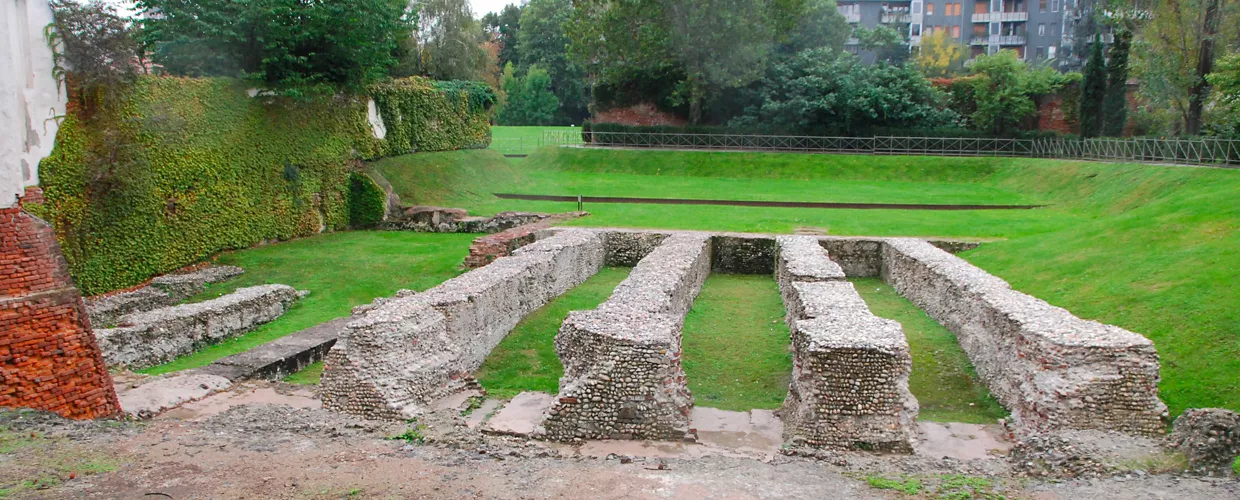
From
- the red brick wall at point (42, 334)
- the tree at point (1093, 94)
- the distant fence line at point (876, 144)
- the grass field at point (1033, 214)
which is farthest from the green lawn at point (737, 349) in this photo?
the tree at point (1093, 94)

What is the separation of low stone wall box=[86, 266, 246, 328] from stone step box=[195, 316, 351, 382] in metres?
3.53

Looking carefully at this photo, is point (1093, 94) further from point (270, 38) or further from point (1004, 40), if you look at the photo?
point (1004, 40)

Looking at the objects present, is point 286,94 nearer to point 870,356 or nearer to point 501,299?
point 501,299

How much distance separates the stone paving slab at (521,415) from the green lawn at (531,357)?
49cm

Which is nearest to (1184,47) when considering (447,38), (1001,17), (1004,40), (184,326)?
(447,38)

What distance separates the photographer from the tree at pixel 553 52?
69.3m

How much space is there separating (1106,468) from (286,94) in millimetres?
21009

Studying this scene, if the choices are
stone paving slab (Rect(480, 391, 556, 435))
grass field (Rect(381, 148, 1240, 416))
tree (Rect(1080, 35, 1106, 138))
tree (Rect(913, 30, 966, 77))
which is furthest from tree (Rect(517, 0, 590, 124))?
stone paving slab (Rect(480, 391, 556, 435))

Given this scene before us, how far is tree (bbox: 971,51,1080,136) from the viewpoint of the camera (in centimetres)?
4450

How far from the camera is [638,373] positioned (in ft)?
30.8

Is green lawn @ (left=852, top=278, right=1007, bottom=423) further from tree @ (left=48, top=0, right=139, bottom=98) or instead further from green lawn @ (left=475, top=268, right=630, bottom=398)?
tree @ (left=48, top=0, right=139, bottom=98)

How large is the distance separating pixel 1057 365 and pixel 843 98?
3666cm

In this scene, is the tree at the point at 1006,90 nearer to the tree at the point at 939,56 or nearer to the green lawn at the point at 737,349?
the tree at the point at 939,56

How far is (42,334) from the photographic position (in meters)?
9.12
